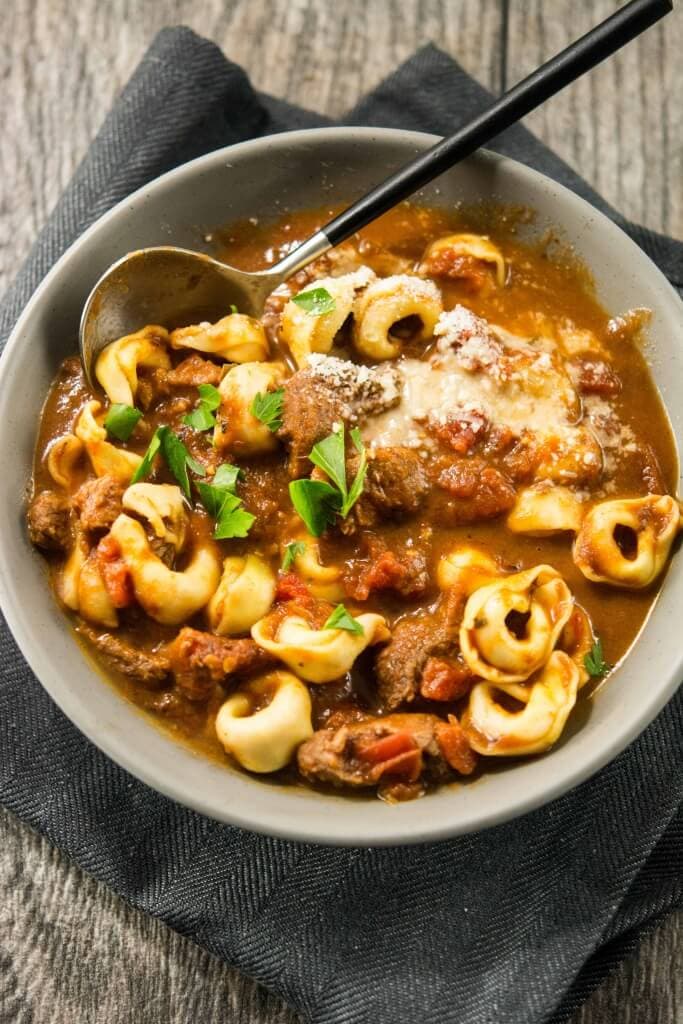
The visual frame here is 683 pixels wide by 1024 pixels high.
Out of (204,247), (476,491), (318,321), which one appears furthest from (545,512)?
(204,247)

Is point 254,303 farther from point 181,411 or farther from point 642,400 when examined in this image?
point 642,400

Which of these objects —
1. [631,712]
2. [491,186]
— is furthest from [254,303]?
[631,712]

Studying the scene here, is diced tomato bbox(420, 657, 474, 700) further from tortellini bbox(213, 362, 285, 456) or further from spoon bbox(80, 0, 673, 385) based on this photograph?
spoon bbox(80, 0, 673, 385)

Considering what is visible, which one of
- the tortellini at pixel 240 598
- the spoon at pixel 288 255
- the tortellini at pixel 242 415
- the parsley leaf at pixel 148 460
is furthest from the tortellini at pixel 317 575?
the spoon at pixel 288 255

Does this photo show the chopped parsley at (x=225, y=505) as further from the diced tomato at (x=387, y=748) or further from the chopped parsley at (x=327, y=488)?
the diced tomato at (x=387, y=748)

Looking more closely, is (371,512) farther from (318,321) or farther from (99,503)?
(99,503)

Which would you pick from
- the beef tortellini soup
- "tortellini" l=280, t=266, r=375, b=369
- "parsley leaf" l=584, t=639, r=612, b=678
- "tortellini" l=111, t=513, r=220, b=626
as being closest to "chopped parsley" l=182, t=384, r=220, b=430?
the beef tortellini soup

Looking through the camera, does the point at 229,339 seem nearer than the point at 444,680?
No
